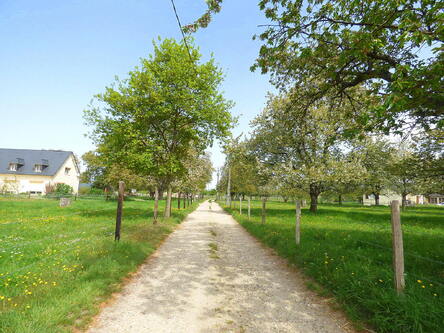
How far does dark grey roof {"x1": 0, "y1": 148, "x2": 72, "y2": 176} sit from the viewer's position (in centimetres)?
4569

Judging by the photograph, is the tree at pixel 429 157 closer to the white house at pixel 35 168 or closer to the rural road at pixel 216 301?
the rural road at pixel 216 301

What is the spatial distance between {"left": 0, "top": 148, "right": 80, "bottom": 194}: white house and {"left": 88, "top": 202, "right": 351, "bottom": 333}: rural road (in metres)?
51.7

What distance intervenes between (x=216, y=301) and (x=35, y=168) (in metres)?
58.1

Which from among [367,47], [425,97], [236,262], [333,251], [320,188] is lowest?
[236,262]

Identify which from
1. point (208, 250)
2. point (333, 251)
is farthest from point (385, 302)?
point (208, 250)

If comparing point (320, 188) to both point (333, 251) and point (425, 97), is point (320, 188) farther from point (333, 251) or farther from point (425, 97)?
point (425, 97)

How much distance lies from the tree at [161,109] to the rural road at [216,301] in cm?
898

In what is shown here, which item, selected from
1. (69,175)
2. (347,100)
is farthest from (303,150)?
(69,175)

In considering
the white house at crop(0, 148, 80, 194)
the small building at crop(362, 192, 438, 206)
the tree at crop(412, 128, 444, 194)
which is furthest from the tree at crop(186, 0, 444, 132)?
the small building at crop(362, 192, 438, 206)

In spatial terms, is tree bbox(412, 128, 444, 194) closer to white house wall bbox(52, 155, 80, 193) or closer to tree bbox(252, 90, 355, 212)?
tree bbox(252, 90, 355, 212)

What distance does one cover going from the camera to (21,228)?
34.2 ft

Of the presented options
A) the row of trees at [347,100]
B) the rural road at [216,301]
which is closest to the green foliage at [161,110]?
the row of trees at [347,100]

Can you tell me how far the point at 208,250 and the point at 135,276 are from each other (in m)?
3.28

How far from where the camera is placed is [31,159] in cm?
4753
